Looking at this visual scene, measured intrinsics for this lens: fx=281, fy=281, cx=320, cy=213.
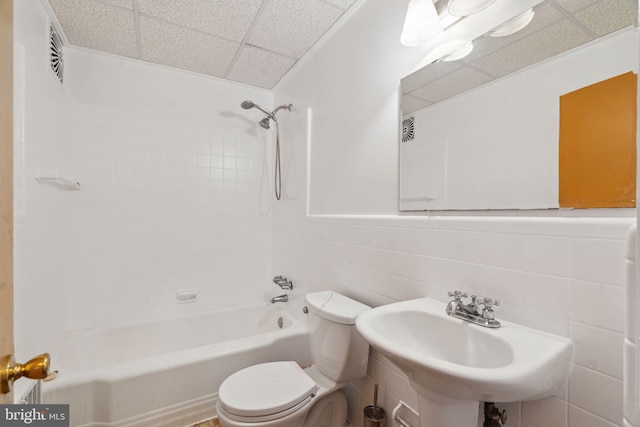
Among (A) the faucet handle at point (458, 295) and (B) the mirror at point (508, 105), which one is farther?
(A) the faucet handle at point (458, 295)

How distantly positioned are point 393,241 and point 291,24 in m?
1.40

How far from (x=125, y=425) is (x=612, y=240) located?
6.58 feet

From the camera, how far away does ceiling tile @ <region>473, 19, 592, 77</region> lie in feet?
2.58

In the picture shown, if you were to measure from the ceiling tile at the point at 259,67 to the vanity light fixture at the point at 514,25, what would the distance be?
4.91 ft

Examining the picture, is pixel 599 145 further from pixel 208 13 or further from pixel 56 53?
pixel 56 53

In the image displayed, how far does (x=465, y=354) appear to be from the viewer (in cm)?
89

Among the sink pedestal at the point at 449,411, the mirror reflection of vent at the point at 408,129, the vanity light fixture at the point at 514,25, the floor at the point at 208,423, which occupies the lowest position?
the floor at the point at 208,423

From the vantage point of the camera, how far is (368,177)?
1485 mm

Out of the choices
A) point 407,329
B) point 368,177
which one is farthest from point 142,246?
point 407,329

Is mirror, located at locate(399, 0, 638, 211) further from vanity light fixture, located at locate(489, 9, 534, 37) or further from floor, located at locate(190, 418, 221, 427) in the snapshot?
floor, located at locate(190, 418, 221, 427)

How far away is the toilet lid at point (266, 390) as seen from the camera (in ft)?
3.73

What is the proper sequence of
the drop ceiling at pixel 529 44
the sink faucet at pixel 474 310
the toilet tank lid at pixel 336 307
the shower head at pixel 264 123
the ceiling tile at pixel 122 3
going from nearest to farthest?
1. the drop ceiling at pixel 529 44
2. the sink faucet at pixel 474 310
3. the toilet tank lid at pixel 336 307
4. the ceiling tile at pixel 122 3
5. the shower head at pixel 264 123

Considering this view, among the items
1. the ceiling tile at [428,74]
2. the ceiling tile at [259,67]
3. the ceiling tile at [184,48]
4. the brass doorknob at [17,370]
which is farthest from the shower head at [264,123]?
the brass doorknob at [17,370]

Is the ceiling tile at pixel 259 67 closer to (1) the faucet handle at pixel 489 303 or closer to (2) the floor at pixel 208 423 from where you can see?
(1) the faucet handle at pixel 489 303
